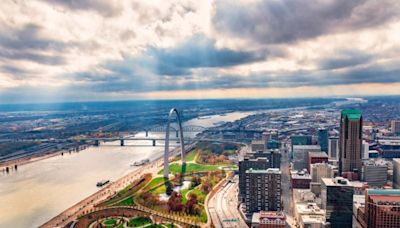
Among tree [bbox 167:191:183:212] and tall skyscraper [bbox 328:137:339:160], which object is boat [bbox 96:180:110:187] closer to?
tree [bbox 167:191:183:212]

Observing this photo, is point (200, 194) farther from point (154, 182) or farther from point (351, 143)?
point (351, 143)

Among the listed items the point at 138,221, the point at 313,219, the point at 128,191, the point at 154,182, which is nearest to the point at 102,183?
the point at 128,191

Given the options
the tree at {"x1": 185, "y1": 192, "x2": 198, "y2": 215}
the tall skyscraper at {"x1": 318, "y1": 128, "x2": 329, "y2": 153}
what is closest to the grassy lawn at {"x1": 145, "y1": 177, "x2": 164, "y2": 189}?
the tree at {"x1": 185, "y1": 192, "x2": 198, "y2": 215}

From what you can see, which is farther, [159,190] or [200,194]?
[159,190]

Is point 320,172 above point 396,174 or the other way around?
above

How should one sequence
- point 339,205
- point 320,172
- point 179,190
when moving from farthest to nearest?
point 320,172
point 179,190
point 339,205

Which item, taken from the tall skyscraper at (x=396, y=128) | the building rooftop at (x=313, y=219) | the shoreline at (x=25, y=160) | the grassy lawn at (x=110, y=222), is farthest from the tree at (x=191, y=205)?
the tall skyscraper at (x=396, y=128)

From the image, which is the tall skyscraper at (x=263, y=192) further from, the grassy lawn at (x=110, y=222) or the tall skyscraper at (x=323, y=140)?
the tall skyscraper at (x=323, y=140)
